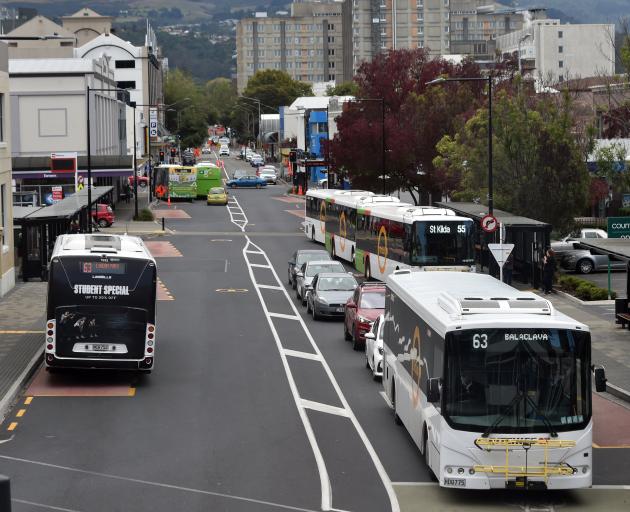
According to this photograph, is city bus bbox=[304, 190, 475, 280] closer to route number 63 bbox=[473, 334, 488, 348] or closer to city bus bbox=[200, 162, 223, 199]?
route number 63 bbox=[473, 334, 488, 348]

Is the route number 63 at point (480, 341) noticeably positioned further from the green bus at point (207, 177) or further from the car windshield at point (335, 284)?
the green bus at point (207, 177)

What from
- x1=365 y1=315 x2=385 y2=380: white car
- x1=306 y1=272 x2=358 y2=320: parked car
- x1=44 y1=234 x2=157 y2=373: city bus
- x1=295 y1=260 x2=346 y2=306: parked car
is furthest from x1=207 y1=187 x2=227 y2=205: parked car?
x1=44 y1=234 x2=157 y2=373: city bus

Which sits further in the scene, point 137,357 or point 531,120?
point 531,120

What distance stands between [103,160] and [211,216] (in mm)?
9196

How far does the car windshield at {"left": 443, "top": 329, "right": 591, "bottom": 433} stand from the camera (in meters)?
15.6

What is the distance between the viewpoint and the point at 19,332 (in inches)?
1249

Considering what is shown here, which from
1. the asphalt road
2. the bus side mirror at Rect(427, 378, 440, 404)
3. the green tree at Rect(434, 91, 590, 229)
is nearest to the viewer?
the bus side mirror at Rect(427, 378, 440, 404)

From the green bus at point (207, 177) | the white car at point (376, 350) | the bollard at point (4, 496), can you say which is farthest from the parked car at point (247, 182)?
the bollard at point (4, 496)

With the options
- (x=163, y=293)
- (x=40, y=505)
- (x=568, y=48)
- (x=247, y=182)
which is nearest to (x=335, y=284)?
(x=163, y=293)

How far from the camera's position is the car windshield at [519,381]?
614 inches

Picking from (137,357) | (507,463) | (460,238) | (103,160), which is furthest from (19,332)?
(103,160)

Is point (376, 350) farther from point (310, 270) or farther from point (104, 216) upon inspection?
point (104, 216)

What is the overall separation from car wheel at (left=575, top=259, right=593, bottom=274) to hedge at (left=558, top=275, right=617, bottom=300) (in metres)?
5.91

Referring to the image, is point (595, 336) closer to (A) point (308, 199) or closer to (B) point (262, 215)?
(A) point (308, 199)
